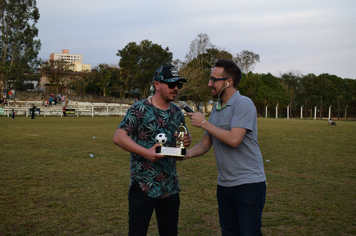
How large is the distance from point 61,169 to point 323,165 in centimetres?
788

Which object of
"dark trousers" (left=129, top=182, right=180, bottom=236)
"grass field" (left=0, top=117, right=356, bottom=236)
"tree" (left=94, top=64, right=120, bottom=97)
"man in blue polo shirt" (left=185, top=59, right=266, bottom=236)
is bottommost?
"grass field" (left=0, top=117, right=356, bottom=236)

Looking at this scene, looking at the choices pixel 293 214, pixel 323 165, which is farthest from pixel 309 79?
pixel 293 214

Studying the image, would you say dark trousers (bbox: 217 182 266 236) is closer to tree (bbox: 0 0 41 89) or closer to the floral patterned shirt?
the floral patterned shirt

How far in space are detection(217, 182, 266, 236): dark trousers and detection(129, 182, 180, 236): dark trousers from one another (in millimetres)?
518

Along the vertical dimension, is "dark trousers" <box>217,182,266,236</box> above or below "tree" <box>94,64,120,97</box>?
below

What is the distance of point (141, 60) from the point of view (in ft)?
222

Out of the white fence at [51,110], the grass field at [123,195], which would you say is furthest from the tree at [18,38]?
the grass field at [123,195]

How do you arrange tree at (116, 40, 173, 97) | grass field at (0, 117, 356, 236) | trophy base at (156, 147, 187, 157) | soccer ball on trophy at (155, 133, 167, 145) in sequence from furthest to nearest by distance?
tree at (116, 40, 173, 97)
grass field at (0, 117, 356, 236)
soccer ball on trophy at (155, 133, 167, 145)
trophy base at (156, 147, 187, 157)

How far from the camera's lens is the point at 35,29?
58719 millimetres

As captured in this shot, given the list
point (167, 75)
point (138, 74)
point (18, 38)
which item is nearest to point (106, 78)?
point (138, 74)

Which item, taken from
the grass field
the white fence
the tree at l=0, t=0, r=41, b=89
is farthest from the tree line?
the grass field

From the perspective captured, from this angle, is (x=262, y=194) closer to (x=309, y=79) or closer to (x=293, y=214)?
(x=293, y=214)

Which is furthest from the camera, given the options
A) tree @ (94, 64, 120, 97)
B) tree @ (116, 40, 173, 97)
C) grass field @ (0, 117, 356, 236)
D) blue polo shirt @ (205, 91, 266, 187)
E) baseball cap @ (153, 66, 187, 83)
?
tree @ (116, 40, 173, 97)

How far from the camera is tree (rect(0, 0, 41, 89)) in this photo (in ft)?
180
